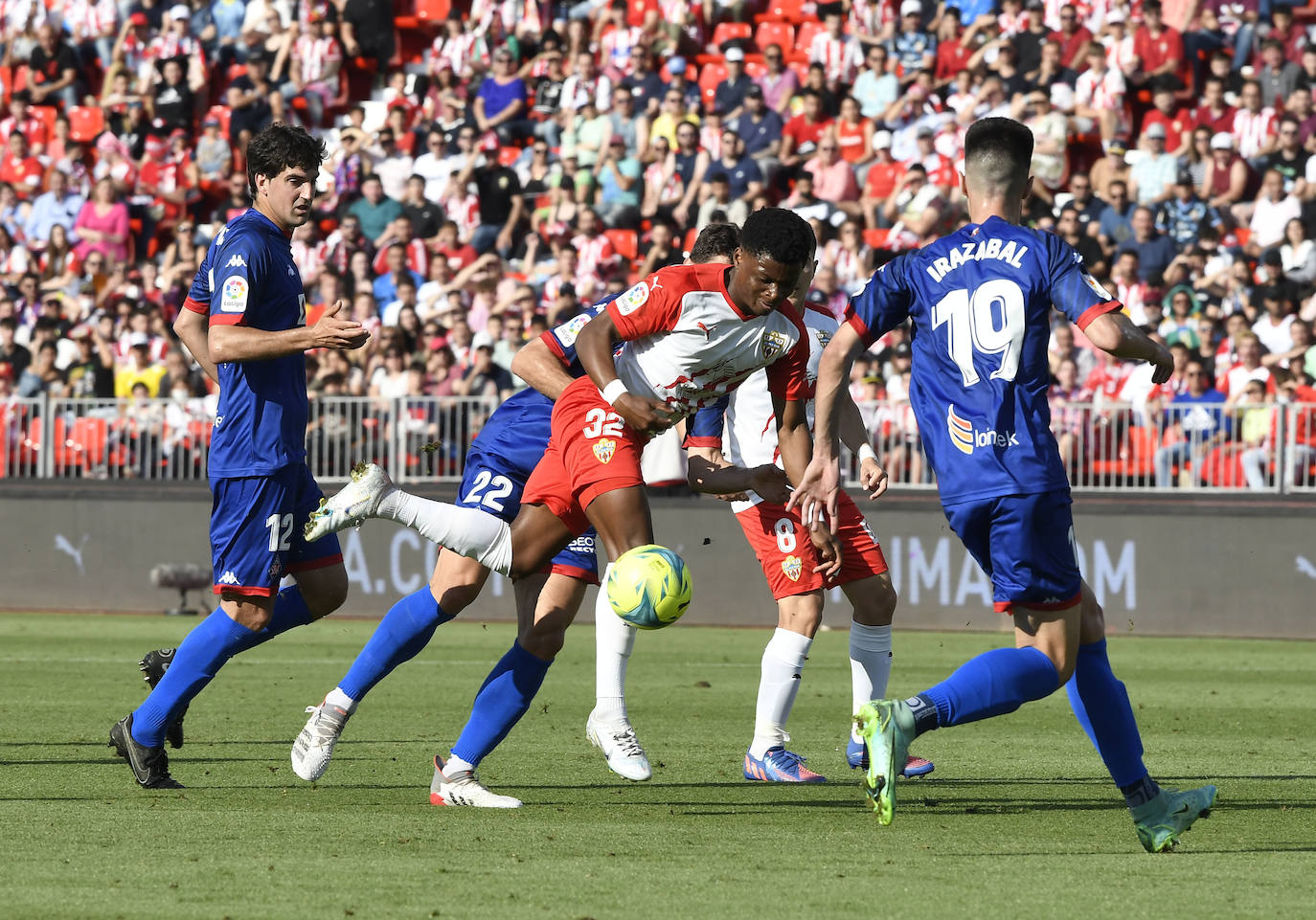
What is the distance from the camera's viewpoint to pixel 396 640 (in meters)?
6.68

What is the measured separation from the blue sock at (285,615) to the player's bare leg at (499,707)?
0.79 m

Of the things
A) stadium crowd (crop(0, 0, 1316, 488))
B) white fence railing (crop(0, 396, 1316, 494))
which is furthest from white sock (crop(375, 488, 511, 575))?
stadium crowd (crop(0, 0, 1316, 488))

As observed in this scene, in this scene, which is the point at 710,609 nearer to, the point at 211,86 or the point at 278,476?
the point at 278,476

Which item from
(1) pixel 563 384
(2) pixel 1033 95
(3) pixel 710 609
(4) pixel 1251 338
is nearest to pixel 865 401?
(3) pixel 710 609

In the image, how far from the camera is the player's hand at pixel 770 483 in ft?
23.9

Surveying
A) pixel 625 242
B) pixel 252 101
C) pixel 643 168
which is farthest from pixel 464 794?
pixel 252 101

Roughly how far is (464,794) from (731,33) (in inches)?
715

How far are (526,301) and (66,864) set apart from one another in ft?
47.6

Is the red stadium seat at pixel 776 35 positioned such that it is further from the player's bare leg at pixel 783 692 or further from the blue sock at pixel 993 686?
the blue sock at pixel 993 686

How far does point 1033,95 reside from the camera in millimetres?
19953

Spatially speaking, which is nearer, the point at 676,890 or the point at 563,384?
the point at 676,890

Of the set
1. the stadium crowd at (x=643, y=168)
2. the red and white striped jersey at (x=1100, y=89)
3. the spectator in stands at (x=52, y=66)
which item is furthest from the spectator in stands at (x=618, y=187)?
the spectator in stands at (x=52, y=66)

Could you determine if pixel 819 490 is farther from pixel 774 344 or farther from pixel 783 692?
pixel 783 692

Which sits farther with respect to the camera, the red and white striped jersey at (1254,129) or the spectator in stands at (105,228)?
the spectator in stands at (105,228)
